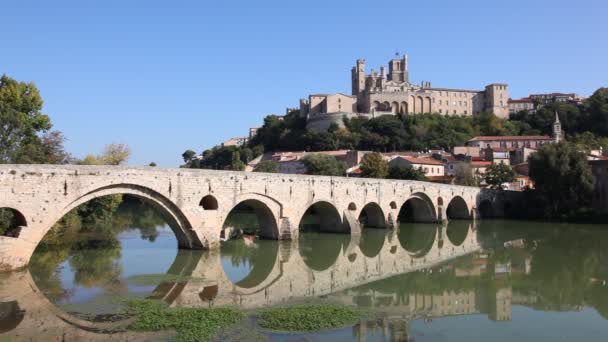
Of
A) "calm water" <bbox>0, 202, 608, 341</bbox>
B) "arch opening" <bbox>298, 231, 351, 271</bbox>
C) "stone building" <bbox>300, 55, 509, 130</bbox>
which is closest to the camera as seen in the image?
"calm water" <bbox>0, 202, 608, 341</bbox>

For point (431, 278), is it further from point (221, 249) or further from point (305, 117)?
point (305, 117)

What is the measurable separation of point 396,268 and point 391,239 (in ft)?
33.0

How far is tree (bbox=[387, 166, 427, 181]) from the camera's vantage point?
51.0m

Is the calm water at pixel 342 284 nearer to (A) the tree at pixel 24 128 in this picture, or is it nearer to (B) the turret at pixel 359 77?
(A) the tree at pixel 24 128

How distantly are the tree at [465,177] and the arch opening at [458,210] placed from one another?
24.4 feet

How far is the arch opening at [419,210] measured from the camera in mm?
40844

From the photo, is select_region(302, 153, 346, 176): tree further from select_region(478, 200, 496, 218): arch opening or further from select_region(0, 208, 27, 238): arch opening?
select_region(0, 208, 27, 238): arch opening

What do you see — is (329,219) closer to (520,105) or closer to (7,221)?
(7,221)

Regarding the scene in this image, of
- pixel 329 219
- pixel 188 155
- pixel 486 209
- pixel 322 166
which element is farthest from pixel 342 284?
pixel 188 155

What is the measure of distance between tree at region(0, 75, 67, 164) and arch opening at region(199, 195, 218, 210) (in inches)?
365

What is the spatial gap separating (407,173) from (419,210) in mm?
9856

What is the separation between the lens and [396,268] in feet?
71.0

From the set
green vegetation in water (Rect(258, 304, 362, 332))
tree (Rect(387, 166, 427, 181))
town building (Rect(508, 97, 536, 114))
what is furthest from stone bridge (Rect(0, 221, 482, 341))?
town building (Rect(508, 97, 536, 114))

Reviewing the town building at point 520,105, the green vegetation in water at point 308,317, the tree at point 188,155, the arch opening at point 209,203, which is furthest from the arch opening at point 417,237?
the tree at point 188,155
